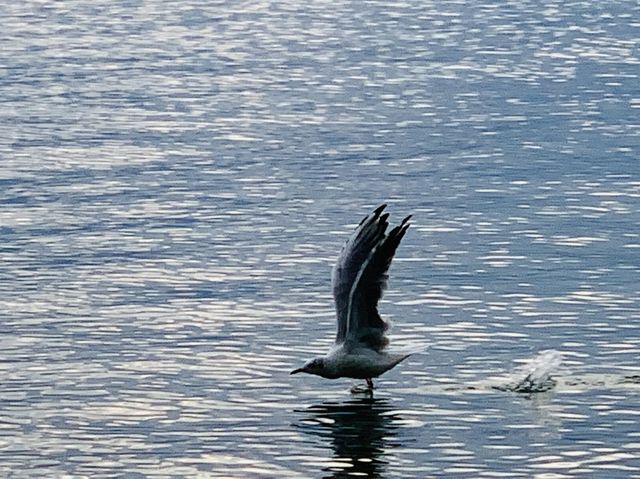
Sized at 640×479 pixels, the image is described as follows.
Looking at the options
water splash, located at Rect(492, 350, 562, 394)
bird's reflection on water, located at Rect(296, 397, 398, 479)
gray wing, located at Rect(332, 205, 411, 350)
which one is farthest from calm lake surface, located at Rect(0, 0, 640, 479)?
gray wing, located at Rect(332, 205, 411, 350)

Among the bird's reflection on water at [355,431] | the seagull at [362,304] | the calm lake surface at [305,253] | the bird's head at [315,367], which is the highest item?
the seagull at [362,304]

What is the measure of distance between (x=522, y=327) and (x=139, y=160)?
16422 mm

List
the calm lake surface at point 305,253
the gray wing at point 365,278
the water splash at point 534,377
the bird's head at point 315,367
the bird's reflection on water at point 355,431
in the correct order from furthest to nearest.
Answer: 1. the water splash at point 534,377
2. the bird's head at point 315,367
3. the gray wing at point 365,278
4. the calm lake surface at point 305,253
5. the bird's reflection on water at point 355,431

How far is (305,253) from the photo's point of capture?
3422 centimetres

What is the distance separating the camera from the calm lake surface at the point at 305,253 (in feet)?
78.6

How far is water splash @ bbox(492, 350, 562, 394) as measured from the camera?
25.9 m

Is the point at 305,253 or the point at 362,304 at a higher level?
the point at 362,304

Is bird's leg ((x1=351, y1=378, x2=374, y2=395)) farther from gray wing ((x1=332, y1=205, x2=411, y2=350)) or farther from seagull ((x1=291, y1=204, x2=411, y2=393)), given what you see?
gray wing ((x1=332, y1=205, x2=411, y2=350))

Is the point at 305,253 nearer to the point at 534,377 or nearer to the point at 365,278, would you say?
the point at 534,377

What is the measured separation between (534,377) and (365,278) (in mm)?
3094

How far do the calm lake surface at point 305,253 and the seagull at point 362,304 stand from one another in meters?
0.58

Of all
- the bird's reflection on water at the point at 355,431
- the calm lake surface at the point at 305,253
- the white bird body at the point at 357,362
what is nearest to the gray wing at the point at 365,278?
the white bird body at the point at 357,362

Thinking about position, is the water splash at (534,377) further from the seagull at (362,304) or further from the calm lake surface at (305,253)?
the seagull at (362,304)

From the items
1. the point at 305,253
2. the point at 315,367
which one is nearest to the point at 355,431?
the point at 315,367
